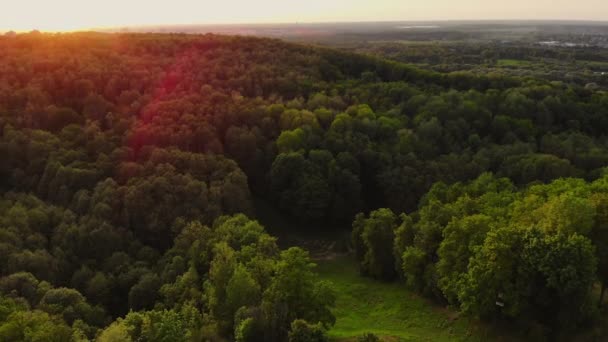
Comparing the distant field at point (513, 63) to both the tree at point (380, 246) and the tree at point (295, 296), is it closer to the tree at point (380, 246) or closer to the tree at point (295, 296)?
→ the tree at point (380, 246)

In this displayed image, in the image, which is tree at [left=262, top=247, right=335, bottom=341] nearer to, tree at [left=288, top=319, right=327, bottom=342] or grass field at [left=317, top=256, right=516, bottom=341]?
tree at [left=288, top=319, right=327, bottom=342]

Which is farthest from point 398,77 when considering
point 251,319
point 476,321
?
point 251,319

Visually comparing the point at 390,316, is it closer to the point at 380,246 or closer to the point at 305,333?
the point at 380,246

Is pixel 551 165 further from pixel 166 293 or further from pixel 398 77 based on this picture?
pixel 166 293

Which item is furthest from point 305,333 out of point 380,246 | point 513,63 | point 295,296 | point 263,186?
point 513,63

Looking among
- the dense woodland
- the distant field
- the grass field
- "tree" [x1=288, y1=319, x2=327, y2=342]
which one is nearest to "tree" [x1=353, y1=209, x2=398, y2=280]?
Answer: the dense woodland
